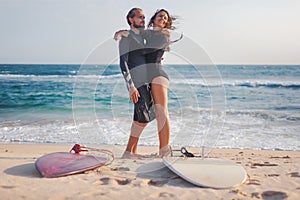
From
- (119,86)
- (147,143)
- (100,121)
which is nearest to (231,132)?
(147,143)

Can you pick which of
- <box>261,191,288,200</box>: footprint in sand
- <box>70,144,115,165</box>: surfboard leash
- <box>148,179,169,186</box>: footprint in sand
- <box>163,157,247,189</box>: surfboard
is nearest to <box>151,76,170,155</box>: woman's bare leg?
<box>163,157,247,189</box>: surfboard

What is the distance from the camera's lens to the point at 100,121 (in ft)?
24.3

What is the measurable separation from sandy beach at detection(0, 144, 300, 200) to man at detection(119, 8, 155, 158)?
539 mm

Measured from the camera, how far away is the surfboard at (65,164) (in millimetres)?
3170

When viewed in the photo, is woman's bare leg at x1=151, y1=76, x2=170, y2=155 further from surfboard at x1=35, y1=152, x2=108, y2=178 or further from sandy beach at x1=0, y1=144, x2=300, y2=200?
A: surfboard at x1=35, y1=152, x2=108, y2=178

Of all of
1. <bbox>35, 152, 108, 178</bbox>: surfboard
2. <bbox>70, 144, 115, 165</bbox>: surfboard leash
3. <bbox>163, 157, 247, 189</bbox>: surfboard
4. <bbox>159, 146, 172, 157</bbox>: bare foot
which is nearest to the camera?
<bbox>163, 157, 247, 189</bbox>: surfboard

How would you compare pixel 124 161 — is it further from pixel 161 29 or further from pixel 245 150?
pixel 245 150

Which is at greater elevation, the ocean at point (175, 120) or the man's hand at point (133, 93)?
the man's hand at point (133, 93)

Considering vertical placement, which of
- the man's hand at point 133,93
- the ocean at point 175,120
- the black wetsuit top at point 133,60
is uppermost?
the black wetsuit top at point 133,60

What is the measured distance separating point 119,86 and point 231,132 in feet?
10.5

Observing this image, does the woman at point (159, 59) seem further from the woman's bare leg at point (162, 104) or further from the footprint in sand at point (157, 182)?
the footprint in sand at point (157, 182)

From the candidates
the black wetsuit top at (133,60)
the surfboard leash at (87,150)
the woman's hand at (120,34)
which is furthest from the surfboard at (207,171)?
the woman's hand at (120,34)

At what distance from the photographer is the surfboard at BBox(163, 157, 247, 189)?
3004mm

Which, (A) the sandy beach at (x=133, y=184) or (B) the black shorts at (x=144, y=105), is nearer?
(A) the sandy beach at (x=133, y=184)
